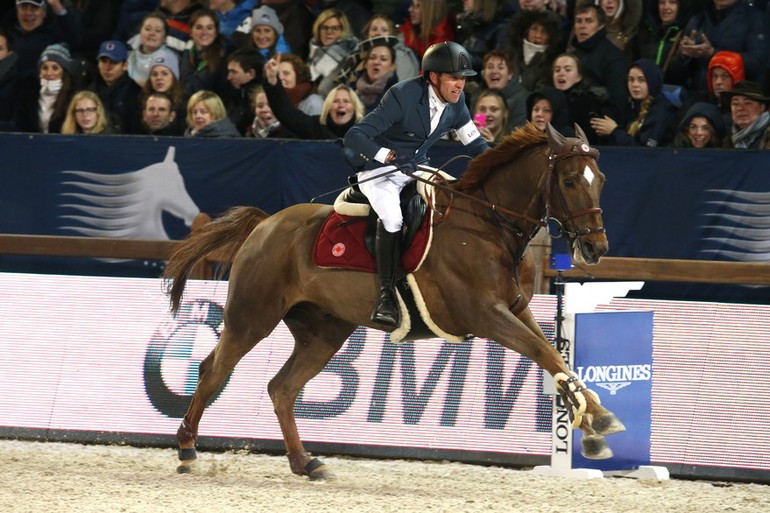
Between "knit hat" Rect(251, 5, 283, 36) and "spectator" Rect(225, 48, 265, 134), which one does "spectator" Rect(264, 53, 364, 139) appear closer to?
"spectator" Rect(225, 48, 265, 134)

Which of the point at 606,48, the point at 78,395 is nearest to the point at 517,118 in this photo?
the point at 606,48

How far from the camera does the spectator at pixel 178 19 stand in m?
12.7

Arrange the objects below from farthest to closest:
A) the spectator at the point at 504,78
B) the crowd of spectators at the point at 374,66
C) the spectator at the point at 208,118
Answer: the spectator at the point at 208,118 < the spectator at the point at 504,78 < the crowd of spectators at the point at 374,66

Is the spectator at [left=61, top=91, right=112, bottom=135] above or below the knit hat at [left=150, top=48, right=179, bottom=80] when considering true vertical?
below

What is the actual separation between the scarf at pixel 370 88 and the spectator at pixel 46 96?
310cm

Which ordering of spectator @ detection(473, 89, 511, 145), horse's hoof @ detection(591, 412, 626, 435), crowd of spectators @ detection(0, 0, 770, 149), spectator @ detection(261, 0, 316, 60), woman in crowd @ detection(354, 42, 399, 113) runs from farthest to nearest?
spectator @ detection(261, 0, 316, 60), woman in crowd @ detection(354, 42, 399, 113), crowd of spectators @ detection(0, 0, 770, 149), spectator @ detection(473, 89, 511, 145), horse's hoof @ detection(591, 412, 626, 435)

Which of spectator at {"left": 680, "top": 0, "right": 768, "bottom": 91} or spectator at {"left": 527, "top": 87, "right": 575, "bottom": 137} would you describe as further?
spectator at {"left": 680, "top": 0, "right": 768, "bottom": 91}

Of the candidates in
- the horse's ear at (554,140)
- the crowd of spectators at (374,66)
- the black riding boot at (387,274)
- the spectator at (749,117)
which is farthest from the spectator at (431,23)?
the horse's ear at (554,140)

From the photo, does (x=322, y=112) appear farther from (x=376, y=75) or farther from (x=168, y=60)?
(x=168, y=60)

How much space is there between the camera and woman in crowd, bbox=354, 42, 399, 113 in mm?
10805

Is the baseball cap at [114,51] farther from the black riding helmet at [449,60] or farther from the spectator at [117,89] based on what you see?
the black riding helmet at [449,60]

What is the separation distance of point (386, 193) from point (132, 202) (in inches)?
159

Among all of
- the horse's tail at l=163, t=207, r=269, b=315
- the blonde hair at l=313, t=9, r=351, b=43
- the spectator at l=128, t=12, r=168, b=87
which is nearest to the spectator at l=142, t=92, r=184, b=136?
the spectator at l=128, t=12, r=168, b=87

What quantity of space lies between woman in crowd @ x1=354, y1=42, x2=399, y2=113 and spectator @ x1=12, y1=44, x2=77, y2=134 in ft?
10.2
